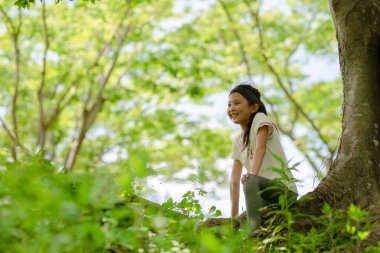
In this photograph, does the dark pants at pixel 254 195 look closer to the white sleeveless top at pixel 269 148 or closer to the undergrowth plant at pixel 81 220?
the white sleeveless top at pixel 269 148

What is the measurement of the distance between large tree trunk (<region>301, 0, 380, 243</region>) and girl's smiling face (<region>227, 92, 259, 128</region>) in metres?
0.88

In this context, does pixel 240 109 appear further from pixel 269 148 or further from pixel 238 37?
pixel 238 37

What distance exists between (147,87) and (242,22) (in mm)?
3758

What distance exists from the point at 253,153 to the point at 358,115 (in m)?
1.02

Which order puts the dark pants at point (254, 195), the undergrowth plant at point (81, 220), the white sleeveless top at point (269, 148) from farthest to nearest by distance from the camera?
the white sleeveless top at point (269, 148), the dark pants at point (254, 195), the undergrowth plant at point (81, 220)

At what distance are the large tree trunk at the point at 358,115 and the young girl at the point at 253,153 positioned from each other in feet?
1.32

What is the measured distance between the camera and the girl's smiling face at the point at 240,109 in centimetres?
516

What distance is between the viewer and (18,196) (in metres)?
2.24

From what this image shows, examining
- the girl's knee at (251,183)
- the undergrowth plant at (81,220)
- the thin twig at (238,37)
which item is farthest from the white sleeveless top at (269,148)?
the thin twig at (238,37)

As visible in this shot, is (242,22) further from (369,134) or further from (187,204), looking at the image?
(187,204)

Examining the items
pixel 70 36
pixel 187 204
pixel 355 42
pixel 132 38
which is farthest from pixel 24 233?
pixel 70 36

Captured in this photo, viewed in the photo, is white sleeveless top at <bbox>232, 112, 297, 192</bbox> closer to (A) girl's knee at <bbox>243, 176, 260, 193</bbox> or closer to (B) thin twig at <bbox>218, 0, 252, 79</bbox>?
(A) girl's knee at <bbox>243, 176, 260, 193</bbox>

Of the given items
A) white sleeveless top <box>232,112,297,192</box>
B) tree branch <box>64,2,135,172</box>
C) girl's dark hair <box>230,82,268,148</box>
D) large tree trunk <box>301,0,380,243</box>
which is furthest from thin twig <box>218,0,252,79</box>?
white sleeveless top <box>232,112,297,192</box>

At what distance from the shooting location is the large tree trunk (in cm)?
457
